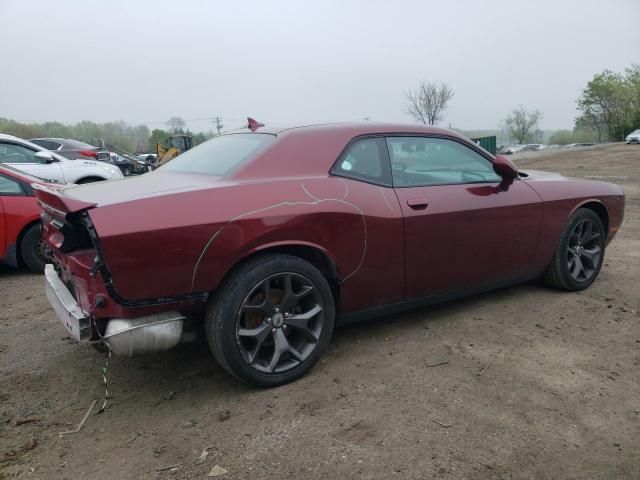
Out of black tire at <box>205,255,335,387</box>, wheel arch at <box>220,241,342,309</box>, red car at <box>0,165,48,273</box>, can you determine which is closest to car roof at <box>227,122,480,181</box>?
wheel arch at <box>220,241,342,309</box>

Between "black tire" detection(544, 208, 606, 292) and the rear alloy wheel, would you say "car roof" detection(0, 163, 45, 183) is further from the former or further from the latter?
"black tire" detection(544, 208, 606, 292)

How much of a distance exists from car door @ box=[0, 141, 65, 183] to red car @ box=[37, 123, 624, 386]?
4828mm

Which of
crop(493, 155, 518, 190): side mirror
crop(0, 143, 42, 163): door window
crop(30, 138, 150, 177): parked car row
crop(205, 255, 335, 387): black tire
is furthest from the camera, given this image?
crop(30, 138, 150, 177): parked car row

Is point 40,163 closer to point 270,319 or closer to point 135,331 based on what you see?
point 135,331

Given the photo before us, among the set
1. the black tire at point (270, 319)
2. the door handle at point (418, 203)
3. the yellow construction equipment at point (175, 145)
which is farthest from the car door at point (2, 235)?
the yellow construction equipment at point (175, 145)

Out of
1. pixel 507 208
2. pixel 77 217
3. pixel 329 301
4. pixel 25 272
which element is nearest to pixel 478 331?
pixel 507 208

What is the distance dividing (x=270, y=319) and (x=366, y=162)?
117 cm

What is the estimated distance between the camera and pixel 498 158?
362 centimetres

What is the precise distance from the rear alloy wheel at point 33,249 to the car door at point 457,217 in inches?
161

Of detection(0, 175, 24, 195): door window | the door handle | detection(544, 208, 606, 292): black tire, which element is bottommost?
detection(544, 208, 606, 292): black tire

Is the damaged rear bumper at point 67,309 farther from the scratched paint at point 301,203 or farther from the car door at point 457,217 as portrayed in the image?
the car door at point 457,217

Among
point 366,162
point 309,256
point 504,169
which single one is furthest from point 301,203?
point 504,169

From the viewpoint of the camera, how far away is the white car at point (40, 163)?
7152mm

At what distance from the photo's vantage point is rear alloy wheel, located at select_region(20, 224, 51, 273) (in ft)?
17.5
